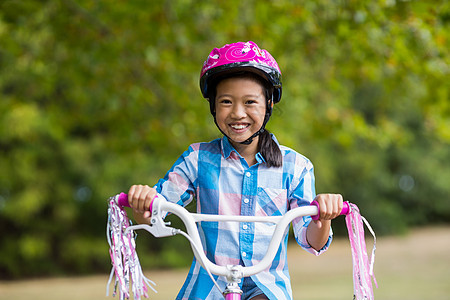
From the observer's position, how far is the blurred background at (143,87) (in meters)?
6.18

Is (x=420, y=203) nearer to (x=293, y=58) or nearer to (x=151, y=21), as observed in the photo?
(x=293, y=58)

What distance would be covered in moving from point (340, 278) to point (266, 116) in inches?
393

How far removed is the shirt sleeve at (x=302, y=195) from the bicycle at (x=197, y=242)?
22 centimetres

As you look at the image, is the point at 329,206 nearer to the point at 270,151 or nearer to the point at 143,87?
the point at 270,151

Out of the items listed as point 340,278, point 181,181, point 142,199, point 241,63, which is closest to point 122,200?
point 142,199

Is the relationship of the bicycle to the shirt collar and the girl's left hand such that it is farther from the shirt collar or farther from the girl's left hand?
the shirt collar

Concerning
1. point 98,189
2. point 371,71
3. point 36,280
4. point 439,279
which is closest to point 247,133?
point 371,71

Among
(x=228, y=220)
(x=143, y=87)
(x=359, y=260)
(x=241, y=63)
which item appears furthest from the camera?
(x=143, y=87)

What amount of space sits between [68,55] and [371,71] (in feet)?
12.6

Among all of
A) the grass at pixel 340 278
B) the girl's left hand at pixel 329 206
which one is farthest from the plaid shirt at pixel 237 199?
the grass at pixel 340 278

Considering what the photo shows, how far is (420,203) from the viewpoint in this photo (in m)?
18.7

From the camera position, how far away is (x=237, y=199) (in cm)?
236

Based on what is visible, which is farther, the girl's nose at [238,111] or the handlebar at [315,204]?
the girl's nose at [238,111]

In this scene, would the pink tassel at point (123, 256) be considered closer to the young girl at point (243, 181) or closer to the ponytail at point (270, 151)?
the young girl at point (243, 181)
